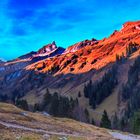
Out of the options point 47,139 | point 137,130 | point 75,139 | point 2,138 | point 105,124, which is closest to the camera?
point 2,138

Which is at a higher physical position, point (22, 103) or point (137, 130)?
point (22, 103)

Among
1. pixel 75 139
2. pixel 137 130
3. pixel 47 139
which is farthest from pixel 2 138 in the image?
pixel 137 130

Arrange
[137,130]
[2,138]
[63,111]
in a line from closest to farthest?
1. [2,138]
2. [137,130]
3. [63,111]

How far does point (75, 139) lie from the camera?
44.2 m

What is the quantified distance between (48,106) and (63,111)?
17.7 meters

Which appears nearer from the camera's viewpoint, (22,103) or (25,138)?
(25,138)

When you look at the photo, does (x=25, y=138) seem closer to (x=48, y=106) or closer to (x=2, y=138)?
(x=2, y=138)

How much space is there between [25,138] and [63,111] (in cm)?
11337

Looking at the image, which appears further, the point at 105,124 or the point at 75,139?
the point at 105,124

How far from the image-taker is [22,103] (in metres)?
163

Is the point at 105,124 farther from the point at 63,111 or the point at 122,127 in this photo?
the point at 122,127

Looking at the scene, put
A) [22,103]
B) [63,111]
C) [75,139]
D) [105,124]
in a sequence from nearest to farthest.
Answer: [75,139]
[105,124]
[63,111]
[22,103]

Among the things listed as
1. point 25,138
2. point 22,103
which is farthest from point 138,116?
point 25,138

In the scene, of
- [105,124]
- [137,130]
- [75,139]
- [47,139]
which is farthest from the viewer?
[105,124]
